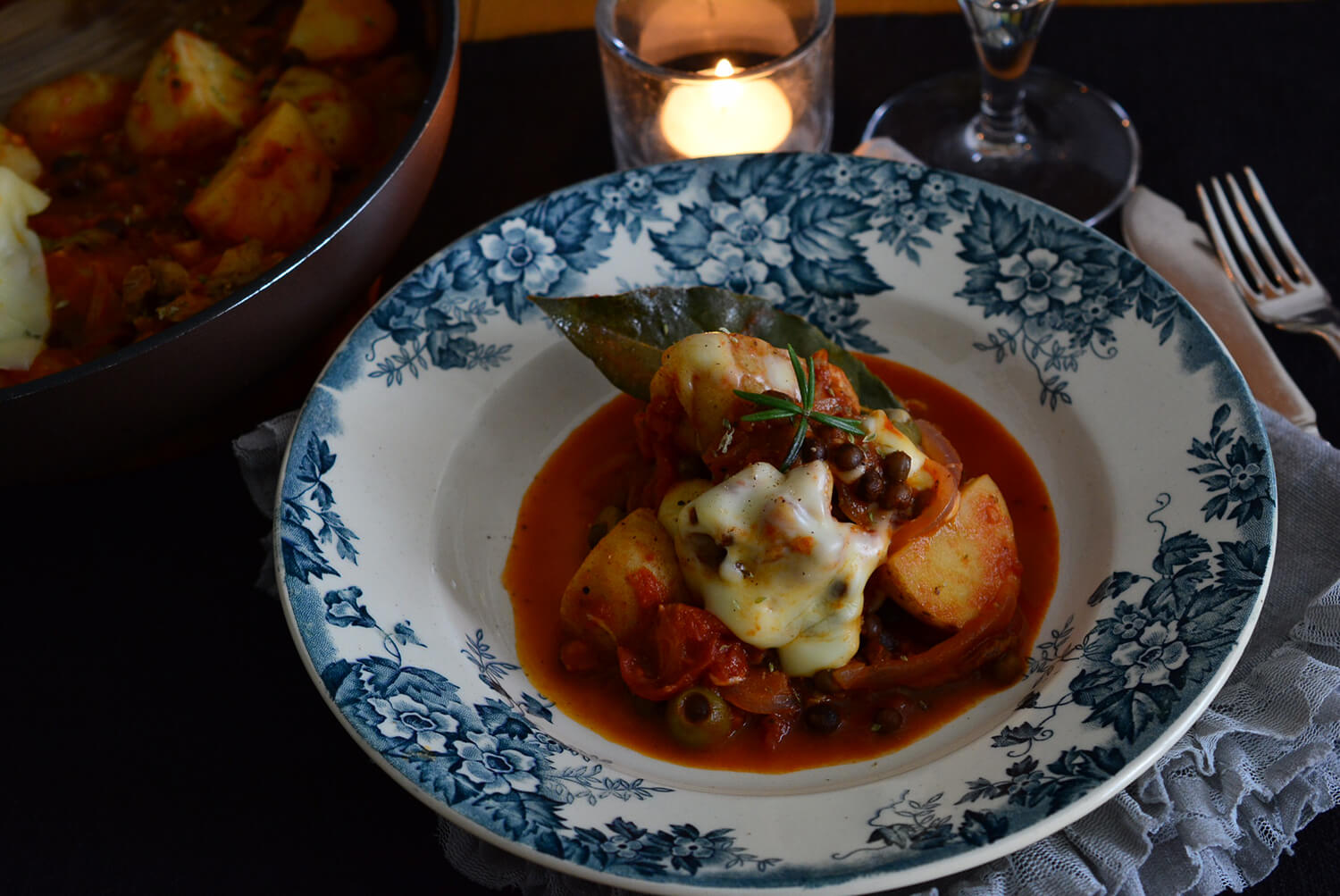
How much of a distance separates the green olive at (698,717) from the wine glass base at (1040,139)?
203cm

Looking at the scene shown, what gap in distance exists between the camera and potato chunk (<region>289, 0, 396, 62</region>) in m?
3.40

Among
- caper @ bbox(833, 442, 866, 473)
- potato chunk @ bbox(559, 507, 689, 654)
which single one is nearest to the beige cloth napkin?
caper @ bbox(833, 442, 866, 473)

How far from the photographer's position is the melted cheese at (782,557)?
215 cm

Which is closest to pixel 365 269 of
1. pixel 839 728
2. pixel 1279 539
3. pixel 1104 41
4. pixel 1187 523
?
pixel 839 728

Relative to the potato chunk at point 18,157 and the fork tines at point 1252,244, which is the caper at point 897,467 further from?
the potato chunk at point 18,157

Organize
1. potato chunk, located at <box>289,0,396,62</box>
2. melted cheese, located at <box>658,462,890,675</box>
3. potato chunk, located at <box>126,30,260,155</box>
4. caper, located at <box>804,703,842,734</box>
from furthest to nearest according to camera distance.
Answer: potato chunk, located at <box>289,0,396,62</box> < potato chunk, located at <box>126,30,260,155</box> < caper, located at <box>804,703,842,734</box> < melted cheese, located at <box>658,462,890,675</box>

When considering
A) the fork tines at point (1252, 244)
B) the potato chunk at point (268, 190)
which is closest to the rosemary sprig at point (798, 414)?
the potato chunk at point (268, 190)

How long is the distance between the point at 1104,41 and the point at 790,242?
1781 mm

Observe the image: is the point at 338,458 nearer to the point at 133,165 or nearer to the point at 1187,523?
the point at 133,165

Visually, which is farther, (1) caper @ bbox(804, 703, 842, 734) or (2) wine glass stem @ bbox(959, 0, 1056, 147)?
(2) wine glass stem @ bbox(959, 0, 1056, 147)

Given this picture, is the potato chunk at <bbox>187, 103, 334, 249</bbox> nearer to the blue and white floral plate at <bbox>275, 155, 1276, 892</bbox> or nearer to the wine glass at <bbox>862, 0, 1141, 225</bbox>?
the blue and white floral plate at <bbox>275, 155, 1276, 892</bbox>

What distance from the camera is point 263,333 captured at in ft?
8.36

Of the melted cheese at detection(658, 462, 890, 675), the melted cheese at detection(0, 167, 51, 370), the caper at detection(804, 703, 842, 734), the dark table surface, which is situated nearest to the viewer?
the melted cheese at detection(658, 462, 890, 675)

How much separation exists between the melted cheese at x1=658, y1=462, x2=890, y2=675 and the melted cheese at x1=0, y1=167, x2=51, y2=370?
64.7 inches
